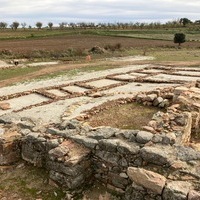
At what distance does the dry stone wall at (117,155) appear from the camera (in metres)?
5.92

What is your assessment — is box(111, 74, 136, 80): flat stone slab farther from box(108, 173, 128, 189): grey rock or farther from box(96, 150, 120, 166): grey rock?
box(108, 173, 128, 189): grey rock

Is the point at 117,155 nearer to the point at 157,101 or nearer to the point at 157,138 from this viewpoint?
the point at 157,138

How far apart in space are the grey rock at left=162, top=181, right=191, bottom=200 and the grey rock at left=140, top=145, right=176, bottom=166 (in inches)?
20.4

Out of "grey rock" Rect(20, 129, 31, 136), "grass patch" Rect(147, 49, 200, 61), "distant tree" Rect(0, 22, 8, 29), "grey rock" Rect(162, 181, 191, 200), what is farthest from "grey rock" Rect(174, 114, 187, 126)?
"distant tree" Rect(0, 22, 8, 29)

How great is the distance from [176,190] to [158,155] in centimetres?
88

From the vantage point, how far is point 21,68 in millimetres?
23875

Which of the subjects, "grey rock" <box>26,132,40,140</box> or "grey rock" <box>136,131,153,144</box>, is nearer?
"grey rock" <box>136,131,153,144</box>

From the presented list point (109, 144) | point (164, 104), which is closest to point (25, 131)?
point (109, 144)

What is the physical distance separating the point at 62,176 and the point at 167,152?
92.7 inches

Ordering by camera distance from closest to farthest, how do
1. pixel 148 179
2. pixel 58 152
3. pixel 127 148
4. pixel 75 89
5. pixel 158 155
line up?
pixel 148 179 → pixel 158 155 → pixel 127 148 → pixel 58 152 → pixel 75 89

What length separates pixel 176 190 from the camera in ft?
18.2

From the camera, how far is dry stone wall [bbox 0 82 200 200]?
19.4ft

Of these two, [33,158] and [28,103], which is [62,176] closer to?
[33,158]

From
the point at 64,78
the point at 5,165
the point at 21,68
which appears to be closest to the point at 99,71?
the point at 64,78
